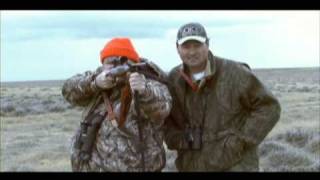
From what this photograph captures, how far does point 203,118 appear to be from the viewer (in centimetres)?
454

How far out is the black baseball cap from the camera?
172 inches

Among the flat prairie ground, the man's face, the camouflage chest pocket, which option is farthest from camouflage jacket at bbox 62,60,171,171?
the flat prairie ground

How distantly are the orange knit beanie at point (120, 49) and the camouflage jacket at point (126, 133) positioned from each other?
0.33 feet

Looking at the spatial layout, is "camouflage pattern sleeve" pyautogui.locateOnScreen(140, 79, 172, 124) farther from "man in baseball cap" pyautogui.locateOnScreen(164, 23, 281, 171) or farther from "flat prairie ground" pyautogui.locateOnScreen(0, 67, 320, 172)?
"flat prairie ground" pyautogui.locateOnScreen(0, 67, 320, 172)

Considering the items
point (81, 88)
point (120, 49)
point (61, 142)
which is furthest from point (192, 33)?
point (61, 142)

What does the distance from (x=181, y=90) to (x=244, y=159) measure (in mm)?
591

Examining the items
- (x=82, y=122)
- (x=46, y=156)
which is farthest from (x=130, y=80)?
(x=46, y=156)

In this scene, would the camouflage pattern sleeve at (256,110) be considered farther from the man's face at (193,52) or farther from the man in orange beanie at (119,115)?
the man in orange beanie at (119,115)

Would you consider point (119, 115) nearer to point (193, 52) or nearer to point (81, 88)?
point (81, 88)

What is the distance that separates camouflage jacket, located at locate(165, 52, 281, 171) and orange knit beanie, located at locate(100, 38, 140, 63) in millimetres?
392

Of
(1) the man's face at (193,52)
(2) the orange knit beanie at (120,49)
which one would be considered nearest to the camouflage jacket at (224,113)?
(1) the man's face at (193,52)

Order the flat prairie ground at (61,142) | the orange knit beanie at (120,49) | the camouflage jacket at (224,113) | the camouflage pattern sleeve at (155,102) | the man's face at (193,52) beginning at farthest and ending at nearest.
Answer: the flat prairie ground at (61,142) < the camouflage jacket at (224,113) < the man's face at (193,52) < the orange knit beanie at (120,49) < the camouflage pattern sleeve at (155,102)

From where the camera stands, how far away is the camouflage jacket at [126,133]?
4254 mm
